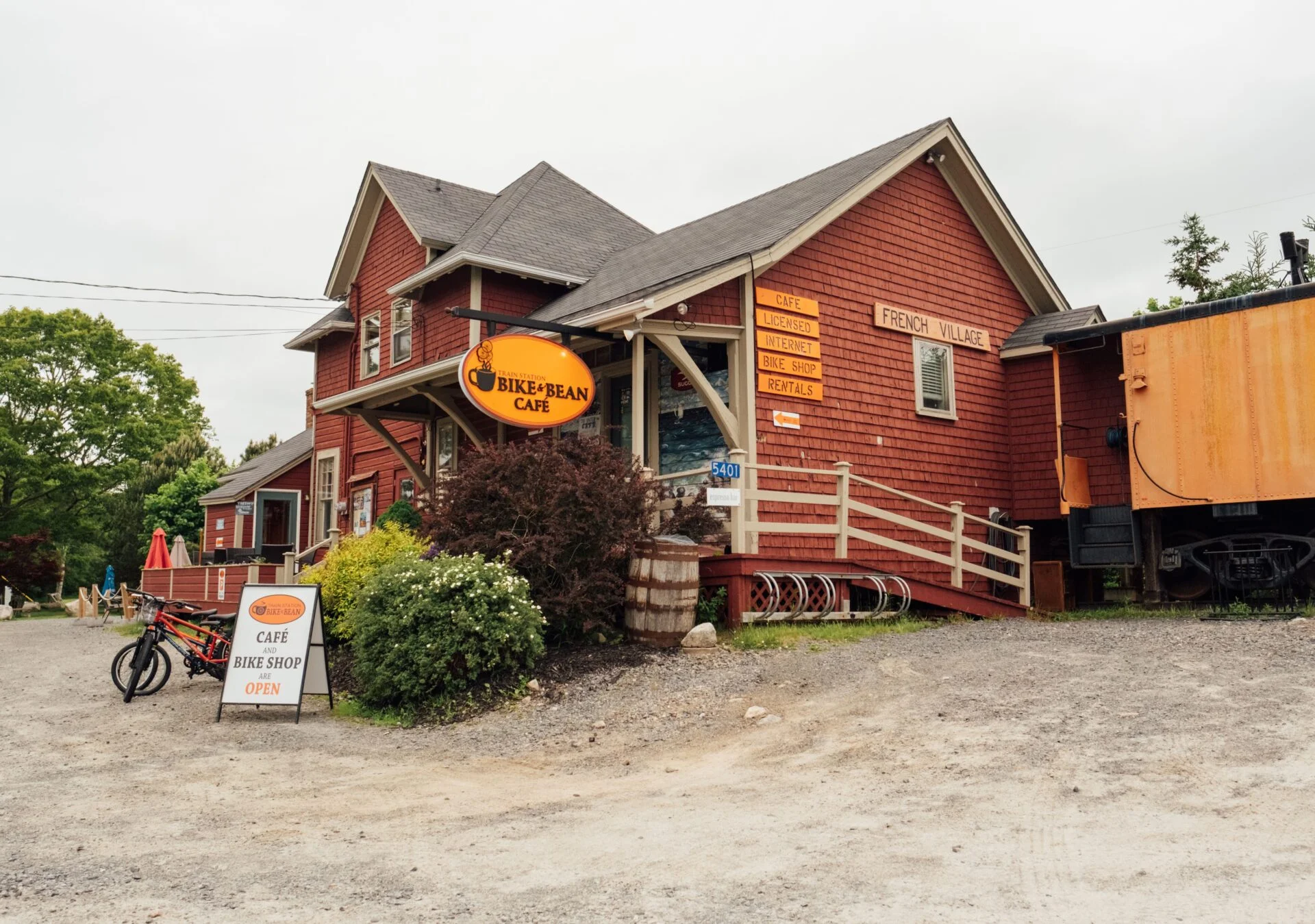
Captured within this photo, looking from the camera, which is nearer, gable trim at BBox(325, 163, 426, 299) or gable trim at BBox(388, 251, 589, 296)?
gable trim at BBox(388, 251, 589, 296)

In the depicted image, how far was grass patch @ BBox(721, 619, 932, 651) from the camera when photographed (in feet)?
38.2

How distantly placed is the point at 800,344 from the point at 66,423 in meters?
36.8

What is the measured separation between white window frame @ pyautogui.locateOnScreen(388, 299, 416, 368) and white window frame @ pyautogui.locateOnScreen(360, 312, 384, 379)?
328 mm

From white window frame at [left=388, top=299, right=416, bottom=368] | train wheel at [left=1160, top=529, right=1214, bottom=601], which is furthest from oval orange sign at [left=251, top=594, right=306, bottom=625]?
train wheel at [left=1160, top=529, right=1214, bottom=601]

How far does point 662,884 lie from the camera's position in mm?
4934

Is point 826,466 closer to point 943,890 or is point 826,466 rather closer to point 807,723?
point 807,723

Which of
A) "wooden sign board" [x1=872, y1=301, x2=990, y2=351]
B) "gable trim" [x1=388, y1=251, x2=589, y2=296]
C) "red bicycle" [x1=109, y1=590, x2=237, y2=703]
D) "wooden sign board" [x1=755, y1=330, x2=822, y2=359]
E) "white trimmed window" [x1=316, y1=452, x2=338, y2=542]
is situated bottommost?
"red bicycle" [x1=109, y1=590, x2=237, y2=703]

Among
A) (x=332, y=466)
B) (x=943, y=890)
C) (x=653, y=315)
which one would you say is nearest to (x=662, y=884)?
(x=943, y=890)

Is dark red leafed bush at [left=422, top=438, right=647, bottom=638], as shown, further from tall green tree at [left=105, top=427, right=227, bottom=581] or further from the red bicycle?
tall green tree at [left=105, top=427, right=227, bottom=581]

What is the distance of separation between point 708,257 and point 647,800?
32.4 feet

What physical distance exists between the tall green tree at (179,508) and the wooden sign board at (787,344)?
97.6ft

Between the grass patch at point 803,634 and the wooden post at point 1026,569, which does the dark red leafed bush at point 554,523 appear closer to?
the grass patch at point 803,634

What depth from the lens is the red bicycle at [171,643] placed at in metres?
11.4

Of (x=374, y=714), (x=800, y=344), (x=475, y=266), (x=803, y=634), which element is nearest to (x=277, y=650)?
(x=374, y=714)
